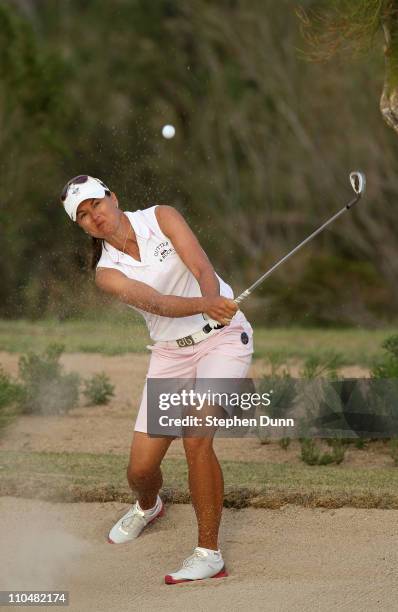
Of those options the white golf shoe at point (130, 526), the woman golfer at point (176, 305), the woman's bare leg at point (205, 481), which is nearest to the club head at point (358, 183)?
the woman golfer at point (176, 305)

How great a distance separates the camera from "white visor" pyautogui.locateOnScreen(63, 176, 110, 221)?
212 inches

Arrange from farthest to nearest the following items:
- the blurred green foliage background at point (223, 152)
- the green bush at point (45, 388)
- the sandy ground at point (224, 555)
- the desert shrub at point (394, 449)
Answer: the blurred green foliage background at point (223, 152)
the green bush at point (45, 388)
the desert shrub at point (394, 449)
the sandy ground at point (224, 555)

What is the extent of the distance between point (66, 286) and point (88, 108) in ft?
39.7

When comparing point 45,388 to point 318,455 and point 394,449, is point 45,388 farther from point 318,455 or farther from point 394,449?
point 394,449

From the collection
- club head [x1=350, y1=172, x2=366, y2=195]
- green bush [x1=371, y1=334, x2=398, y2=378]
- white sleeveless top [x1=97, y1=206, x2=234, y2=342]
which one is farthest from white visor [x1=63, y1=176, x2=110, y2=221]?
green bush [x1=371, y1=334, x2=398, y2=378]

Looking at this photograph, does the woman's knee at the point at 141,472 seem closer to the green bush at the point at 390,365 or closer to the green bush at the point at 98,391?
the green bush at the point at 390,365

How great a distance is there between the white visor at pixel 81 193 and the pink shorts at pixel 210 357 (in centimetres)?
71

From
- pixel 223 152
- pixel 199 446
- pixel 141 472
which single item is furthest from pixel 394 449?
pixel 223 152

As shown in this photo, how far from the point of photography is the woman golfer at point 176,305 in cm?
523

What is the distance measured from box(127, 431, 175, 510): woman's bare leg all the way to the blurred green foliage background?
8.39 m

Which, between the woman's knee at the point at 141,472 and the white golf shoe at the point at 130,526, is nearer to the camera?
the woman's knee at the point at 141,472

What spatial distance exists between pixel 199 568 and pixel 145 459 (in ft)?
2.05

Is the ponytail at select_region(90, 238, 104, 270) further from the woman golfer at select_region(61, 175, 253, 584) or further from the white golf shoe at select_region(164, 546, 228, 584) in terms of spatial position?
the white golf shoe at select_region(164, 546, 228, 584)

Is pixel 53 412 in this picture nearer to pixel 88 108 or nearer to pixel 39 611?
pixel 39 611
